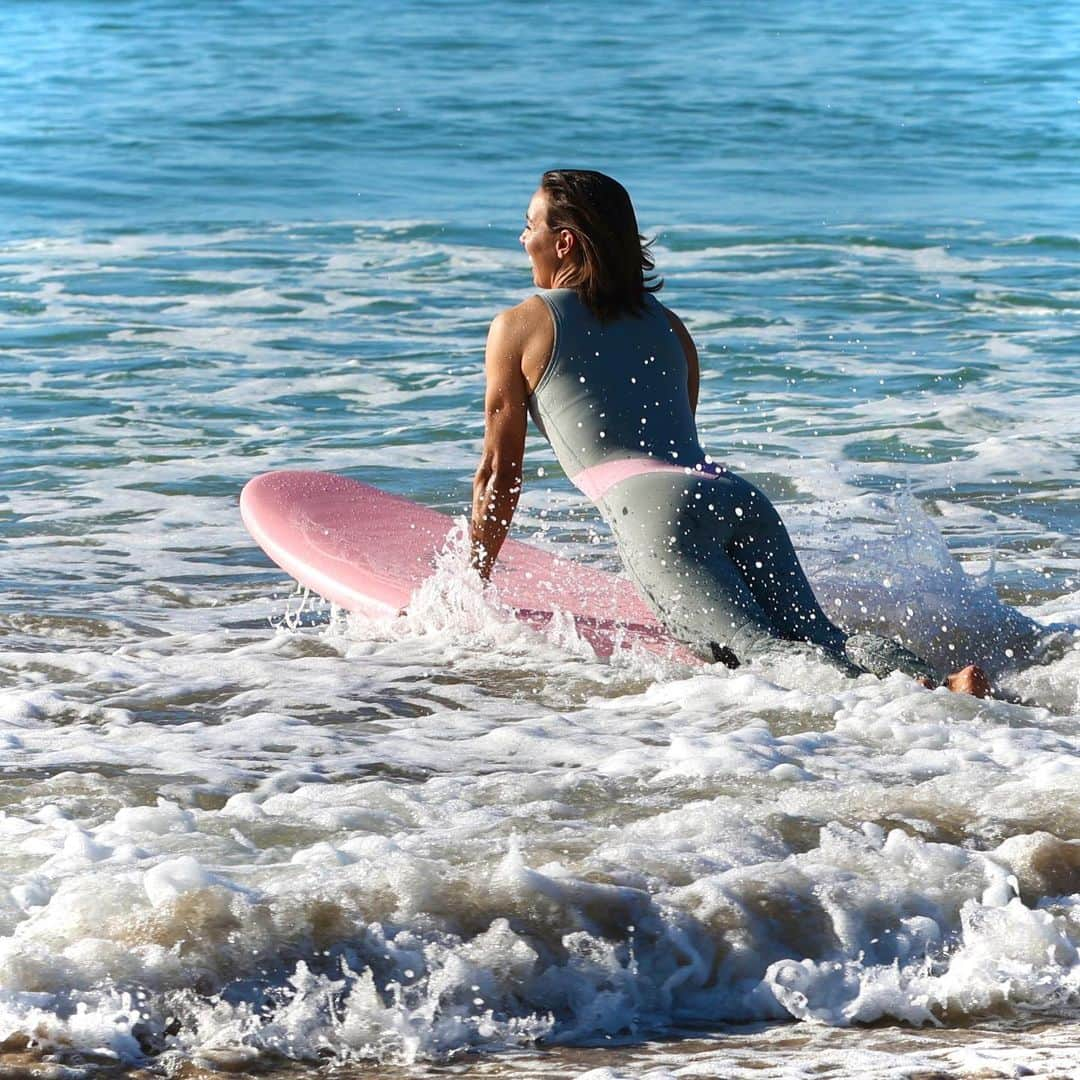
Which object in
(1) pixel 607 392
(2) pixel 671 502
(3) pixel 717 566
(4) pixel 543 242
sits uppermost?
(4) pixel 543 242

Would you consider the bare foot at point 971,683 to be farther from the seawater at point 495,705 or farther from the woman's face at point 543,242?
the woman's face at point 543,242

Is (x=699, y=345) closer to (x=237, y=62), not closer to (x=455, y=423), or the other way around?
(x=455, y=423)

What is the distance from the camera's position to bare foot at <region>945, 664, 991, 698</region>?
13.5 ft

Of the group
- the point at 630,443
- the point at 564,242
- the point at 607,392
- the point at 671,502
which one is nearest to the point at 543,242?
the point at 564,242

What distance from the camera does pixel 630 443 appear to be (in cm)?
459

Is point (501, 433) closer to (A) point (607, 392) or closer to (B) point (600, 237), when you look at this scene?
(A) point (607, 392)

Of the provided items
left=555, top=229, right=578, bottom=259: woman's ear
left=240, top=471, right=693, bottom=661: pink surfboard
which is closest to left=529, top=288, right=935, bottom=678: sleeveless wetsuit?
left=555, top=229, right=578, bottom=259: woman's ear

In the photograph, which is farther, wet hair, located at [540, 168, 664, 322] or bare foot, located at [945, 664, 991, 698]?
wet hair, located at [540, 168, 664, 322]

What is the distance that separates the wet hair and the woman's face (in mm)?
20

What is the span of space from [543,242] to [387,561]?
126 centimetres

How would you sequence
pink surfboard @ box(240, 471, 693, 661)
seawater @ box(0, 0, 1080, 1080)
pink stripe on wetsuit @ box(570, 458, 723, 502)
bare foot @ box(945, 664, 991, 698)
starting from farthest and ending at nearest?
pink surfboard @ box(240, 471, 693, 661) → pink stripe on wetsuit @ box(570, 458, 723, 502) → bare foot @ box(945, 664, 991, 698) → seawater @ box(0, 0, 1080, 1080)

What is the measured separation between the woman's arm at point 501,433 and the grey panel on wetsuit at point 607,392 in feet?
0.27

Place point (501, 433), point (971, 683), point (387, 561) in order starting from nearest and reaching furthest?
point (971, 683), point (501, 433), point (387, 561)

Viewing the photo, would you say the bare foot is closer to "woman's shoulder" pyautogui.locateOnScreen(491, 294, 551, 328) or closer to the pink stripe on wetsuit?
the pink stripe on wetsuit
